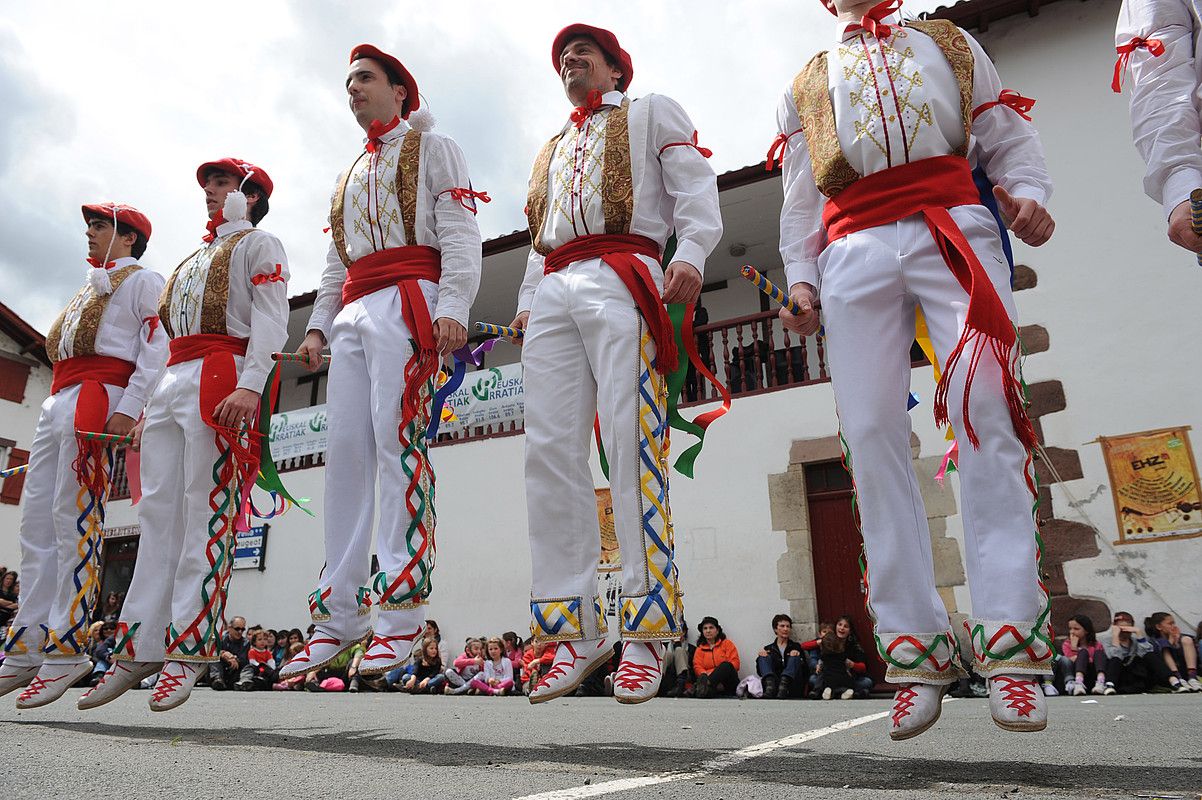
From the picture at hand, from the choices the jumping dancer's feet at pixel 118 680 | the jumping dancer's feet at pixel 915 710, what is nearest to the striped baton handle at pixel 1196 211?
the jumping dancer's feet at pixel 915 710

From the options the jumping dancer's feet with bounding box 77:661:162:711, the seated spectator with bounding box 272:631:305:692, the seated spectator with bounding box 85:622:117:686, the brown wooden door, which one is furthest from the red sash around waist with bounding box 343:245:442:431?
the seated spectator with bounding box 85:622:117:686

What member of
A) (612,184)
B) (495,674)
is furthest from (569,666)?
(495,674)

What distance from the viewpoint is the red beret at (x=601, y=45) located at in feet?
9.50

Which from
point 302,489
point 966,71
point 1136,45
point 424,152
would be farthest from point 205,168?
point 302,489

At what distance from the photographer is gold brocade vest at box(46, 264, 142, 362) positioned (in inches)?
149

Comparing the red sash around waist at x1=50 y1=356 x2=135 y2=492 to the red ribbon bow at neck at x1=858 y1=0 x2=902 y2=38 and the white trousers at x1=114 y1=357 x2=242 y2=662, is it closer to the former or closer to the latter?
the white trousers at x1=114 y1=357 x2=242 y2=662

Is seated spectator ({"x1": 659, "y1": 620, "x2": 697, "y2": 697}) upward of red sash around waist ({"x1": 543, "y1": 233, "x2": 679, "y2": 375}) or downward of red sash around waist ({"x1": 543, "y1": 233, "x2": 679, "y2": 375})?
downward

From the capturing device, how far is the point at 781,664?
7535 millimetres

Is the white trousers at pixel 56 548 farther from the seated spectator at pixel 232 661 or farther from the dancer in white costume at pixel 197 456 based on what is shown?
the seated spectator at pixel 232 661

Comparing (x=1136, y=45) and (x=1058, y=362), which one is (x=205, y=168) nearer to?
(x=1136, y=45)

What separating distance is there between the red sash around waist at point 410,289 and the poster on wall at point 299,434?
363 inches

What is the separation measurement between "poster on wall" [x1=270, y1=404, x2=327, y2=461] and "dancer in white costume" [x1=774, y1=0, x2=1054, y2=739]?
34.5 feet

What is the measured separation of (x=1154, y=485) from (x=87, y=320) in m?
7.42

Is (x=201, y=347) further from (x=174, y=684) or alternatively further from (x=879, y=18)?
(x=879, y=18)
